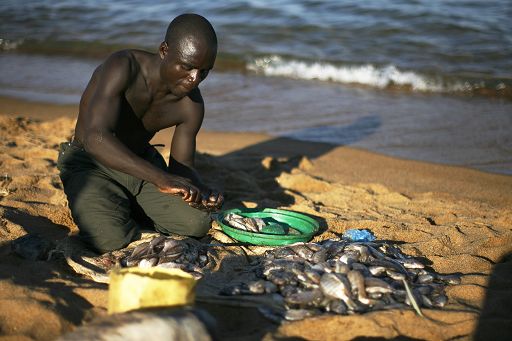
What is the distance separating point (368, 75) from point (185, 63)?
706cm

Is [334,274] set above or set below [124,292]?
below

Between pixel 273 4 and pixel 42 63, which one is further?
pixel 273 4

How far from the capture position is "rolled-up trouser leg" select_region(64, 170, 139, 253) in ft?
14.1

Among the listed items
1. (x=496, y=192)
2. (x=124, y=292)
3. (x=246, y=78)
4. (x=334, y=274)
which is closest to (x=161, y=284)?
(x=124, y=292)

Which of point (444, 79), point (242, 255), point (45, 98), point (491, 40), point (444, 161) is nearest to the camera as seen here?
point (242, 255)

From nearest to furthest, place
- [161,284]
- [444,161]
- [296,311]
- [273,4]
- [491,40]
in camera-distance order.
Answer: [161,284]
[296,311]
[444,161]
[491,40]
[273,4]

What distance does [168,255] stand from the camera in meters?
4.03

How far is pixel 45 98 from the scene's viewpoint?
9.49 m

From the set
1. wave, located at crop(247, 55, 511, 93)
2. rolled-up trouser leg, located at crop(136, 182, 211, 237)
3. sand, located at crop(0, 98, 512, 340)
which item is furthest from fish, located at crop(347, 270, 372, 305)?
wave, located at crop(247, 55, 511, 93)

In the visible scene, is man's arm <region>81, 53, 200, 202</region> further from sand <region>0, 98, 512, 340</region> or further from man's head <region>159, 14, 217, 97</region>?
sand <region>0, 98, 512, 340</region>

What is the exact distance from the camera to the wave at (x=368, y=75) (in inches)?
399

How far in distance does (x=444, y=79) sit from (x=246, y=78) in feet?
11.2

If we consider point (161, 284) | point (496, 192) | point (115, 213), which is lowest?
point (496, 192)

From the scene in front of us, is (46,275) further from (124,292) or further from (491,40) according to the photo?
(491,40)
